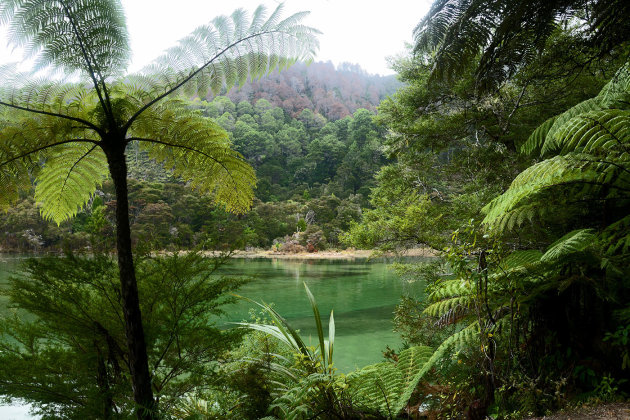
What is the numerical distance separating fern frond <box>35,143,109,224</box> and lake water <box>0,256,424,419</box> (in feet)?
3.23

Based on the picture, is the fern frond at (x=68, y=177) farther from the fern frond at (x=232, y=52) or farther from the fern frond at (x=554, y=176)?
the fern frond at (x=554, y=176)

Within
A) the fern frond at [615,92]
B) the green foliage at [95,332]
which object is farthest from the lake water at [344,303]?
the fern frond at [615,92]

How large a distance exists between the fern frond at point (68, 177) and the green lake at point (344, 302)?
35.3 inches

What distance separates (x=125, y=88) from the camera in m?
1.71

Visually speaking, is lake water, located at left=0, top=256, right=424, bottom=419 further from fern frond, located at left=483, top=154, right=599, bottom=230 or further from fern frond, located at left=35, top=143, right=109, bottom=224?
fern frond, located at left=483, top=154, right=599, bottom=230

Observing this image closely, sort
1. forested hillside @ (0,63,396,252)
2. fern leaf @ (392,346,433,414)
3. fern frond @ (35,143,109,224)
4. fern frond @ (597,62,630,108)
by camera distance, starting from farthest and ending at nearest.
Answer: forested hillside @ (0,63,396,252)
fern frond @ (35,143,109,224)
fern frond @ (597,62,630,108)
fern leaf @ (392,346,433,414)

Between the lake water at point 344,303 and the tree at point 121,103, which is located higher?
the tree at point 121,103

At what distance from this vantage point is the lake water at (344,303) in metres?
5.07

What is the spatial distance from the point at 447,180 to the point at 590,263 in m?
4.34

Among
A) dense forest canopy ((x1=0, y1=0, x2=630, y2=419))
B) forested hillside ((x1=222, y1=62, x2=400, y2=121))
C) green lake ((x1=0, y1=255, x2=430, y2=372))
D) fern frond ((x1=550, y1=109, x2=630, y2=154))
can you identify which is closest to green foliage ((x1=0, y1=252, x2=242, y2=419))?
dense forest canopy ((x1=0, y1=0, x2=630, y2=419))

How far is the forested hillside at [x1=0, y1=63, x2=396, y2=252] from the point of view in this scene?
603 inches

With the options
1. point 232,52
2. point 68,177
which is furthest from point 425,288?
point 68,177

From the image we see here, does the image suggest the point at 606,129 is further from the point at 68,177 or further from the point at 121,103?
the point at 68,177

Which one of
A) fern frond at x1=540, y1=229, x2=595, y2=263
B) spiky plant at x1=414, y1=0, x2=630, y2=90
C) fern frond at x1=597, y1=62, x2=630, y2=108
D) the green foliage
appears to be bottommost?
the green foliage
